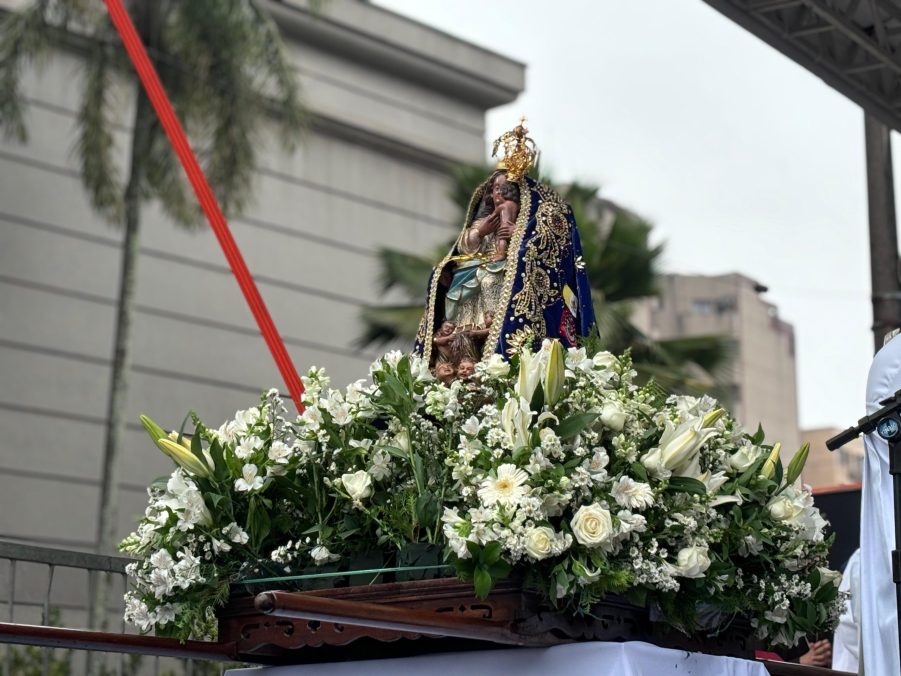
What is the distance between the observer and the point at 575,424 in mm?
4117

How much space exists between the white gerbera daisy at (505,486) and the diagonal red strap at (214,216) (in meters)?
1.87

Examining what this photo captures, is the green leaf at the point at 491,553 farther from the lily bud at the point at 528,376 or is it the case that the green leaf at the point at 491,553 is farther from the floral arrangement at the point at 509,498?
the lily bud at the point at 528,376

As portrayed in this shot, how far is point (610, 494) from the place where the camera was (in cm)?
407

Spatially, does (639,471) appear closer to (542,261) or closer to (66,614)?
(542,261)

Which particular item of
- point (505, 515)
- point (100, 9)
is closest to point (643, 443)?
point (505, 515)

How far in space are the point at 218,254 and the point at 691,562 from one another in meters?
19.0

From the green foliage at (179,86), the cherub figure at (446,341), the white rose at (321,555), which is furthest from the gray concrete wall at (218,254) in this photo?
the white rose at (321,555)

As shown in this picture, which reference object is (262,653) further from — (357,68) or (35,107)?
(357,68)

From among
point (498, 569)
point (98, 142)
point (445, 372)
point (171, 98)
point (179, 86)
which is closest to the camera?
point (498, 569)

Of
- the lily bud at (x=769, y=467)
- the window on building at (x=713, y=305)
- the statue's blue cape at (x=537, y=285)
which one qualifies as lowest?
the lily bud at (x=769, y=467)

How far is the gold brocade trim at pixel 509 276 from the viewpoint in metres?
5.60

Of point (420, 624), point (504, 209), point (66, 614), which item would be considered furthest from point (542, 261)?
point (66, 614)

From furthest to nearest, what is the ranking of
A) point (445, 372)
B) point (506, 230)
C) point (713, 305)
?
point (713, 305) < point (506, 230) < point (445, 372)

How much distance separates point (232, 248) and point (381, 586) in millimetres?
3331
